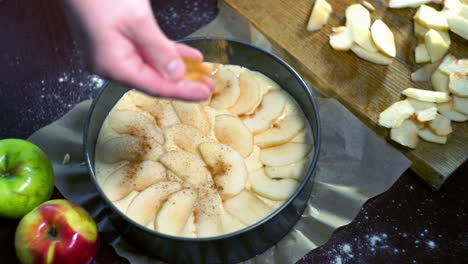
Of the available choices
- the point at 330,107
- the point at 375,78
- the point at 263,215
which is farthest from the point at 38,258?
the point at 375,78

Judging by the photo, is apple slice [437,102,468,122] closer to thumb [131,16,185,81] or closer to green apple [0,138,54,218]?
thumb [131,16,185,81]

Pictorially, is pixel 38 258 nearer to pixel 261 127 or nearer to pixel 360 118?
pixel 261 127

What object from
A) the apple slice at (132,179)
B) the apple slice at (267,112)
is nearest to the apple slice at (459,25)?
the apple slice at (267,112)

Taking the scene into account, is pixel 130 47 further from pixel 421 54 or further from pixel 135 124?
pixel 421 54

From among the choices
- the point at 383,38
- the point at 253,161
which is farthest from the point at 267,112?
the point at 383,38

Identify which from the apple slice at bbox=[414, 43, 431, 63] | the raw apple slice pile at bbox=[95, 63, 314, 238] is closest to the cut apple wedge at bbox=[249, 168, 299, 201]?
the raw apple slice pile at bbox=[95, 63, 314, 238]

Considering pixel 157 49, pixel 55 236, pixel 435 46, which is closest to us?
pixel 157 49
